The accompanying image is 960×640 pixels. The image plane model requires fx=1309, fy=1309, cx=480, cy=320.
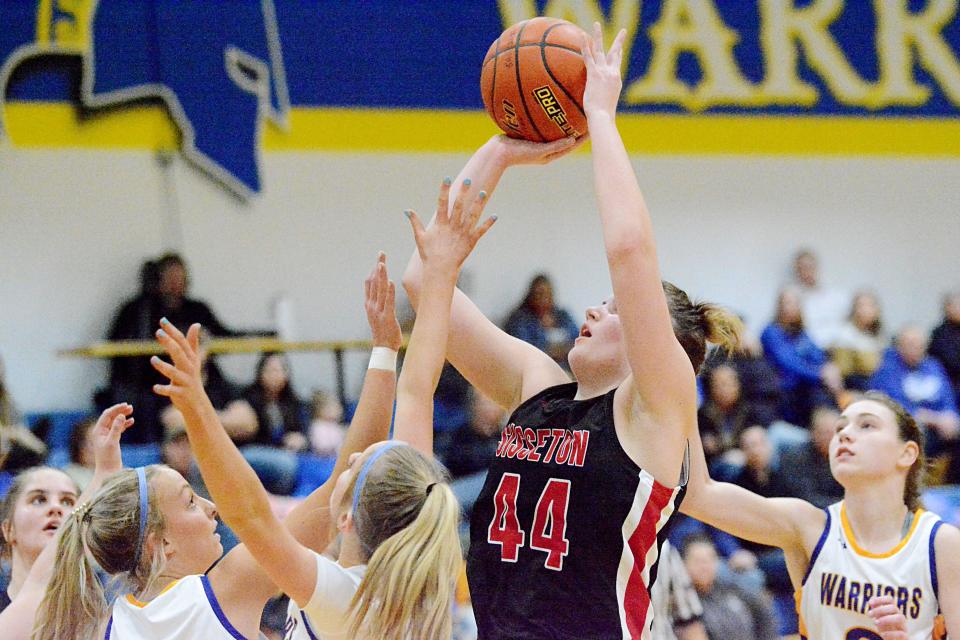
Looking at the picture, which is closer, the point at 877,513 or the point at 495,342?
the point at 495,342

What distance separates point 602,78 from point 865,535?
1.91 m

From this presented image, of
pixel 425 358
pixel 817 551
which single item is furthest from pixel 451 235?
pixel 817 551

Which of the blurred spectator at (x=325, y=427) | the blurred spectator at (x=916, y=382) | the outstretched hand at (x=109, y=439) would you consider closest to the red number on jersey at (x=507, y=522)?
the outstretched hand at (x=109, y=439)

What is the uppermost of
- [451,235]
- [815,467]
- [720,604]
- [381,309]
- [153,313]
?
[451,235]

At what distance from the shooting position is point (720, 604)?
698 cm

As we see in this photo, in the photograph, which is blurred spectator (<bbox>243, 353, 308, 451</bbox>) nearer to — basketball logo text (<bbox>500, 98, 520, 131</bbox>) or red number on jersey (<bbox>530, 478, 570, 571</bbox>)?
basketball logo text (<bbox>500, 98, 520, 131</bbox>)

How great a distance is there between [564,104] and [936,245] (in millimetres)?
9475

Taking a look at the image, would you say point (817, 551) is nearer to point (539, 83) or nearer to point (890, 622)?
point (890, 622)

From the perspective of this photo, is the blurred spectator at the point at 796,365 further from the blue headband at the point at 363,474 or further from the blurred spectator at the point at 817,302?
the blue headband at the point at 363,474

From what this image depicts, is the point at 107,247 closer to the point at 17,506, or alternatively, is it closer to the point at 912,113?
the point at 17,506

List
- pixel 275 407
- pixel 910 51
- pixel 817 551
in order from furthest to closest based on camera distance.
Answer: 1. pixel 910 51
2. pixel 275 407
3. pixel 817 551

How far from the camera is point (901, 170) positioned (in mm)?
11836

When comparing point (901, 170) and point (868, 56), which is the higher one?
point (868, 56)

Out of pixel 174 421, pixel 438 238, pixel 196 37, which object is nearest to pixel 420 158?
pixel 196 37
